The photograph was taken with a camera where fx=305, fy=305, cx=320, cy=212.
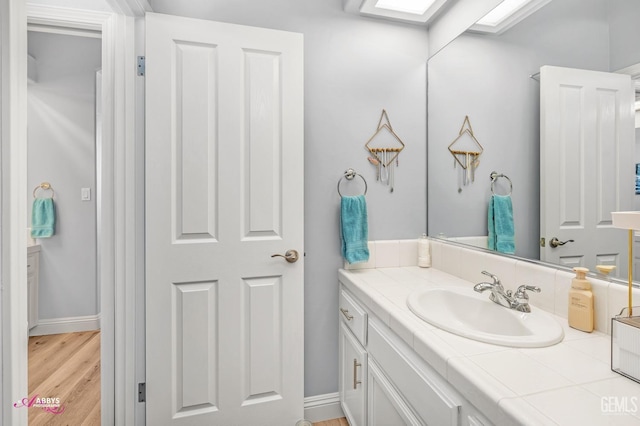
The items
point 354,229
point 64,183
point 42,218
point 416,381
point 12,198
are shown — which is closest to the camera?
point 12,198

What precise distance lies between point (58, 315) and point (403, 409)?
3.10 meters

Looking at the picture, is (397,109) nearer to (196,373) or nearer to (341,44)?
(341,44)

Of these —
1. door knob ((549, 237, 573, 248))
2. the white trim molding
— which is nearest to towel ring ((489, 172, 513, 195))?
door knob ((549, 237, 573, 248))

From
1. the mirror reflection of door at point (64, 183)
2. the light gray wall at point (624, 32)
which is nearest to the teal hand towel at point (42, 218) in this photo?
the mirror reflection of door at point (64, 183)

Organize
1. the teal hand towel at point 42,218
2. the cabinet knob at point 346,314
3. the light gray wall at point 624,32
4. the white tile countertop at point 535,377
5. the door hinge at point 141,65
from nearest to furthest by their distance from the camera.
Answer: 1. the white tile countertop at point 535,377
2. the light gray wall at point 624,32
3. the door hinge at point 141,65
4. the cabinet knob at point 346,314
5. the teal hand towel at point 42,218

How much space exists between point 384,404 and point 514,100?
1.32 m

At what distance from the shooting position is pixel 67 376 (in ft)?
6.87

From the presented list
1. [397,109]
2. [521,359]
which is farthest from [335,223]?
[521,359]

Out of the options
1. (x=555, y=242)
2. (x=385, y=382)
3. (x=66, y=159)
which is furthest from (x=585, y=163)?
(x=66, y=159)

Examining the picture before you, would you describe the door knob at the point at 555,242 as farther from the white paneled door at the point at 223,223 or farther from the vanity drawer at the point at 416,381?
the white paneled door at the point at 223,223

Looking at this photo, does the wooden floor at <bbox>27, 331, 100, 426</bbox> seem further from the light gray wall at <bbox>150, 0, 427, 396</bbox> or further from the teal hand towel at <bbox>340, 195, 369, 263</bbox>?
the teal hand towel at <bbox>340, 195, 369, 263</bbox>

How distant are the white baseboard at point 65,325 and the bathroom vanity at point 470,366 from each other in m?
2.48
